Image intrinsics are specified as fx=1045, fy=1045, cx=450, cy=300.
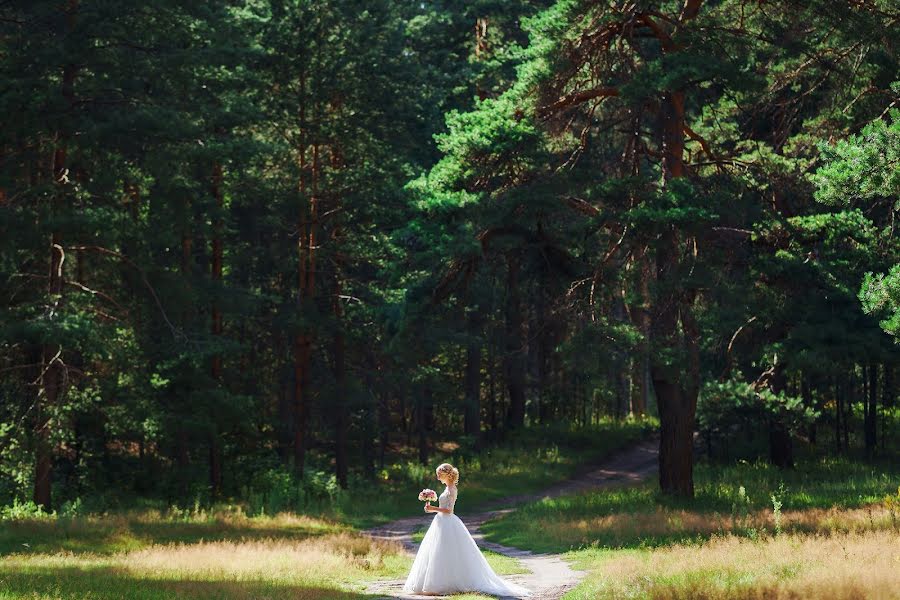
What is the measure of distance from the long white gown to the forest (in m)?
0.81

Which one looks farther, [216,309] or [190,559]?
[216,309]

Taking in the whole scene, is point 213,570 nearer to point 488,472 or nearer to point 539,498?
point 539,498

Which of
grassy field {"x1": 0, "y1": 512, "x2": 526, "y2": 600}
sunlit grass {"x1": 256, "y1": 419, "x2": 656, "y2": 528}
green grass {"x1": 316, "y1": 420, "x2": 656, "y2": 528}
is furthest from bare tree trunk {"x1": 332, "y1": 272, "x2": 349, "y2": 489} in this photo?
grassy field {"x1": 0, "y1": 512, "x2": 526, "y2": 600}

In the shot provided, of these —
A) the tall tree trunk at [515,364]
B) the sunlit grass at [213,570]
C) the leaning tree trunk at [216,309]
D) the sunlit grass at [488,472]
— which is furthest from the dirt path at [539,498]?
the leaning tree trunk at [216,309]

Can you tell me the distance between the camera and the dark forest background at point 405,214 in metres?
21.5

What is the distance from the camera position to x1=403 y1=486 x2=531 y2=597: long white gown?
13609 millimetres

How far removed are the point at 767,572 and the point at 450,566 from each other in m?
4.07

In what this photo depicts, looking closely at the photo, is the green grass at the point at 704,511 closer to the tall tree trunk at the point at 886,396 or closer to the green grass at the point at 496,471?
the green grass at the point at 496,471

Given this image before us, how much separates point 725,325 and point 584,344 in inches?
156

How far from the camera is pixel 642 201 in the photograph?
21188mm

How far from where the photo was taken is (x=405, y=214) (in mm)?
28453

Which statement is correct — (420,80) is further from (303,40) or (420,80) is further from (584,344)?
(584,344)

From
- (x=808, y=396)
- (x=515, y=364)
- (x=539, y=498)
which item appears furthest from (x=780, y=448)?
(x=515, y=364)

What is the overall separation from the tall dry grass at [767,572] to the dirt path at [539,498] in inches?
48.6
